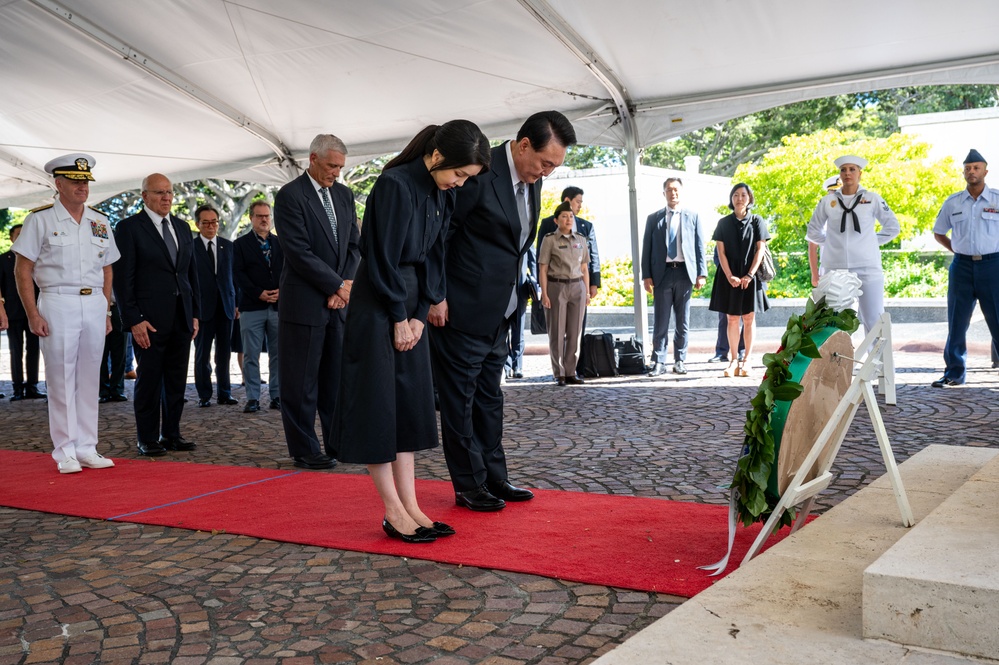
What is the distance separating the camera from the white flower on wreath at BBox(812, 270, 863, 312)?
3.71 meters

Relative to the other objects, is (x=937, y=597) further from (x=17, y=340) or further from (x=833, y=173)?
(x=833, y=173)

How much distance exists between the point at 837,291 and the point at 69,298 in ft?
15.6

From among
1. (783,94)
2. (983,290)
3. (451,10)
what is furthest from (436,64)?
(983,290)

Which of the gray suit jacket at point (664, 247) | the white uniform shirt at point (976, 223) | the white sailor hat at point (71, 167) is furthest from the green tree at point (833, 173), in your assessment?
the white sailor hat at point (71, 167)

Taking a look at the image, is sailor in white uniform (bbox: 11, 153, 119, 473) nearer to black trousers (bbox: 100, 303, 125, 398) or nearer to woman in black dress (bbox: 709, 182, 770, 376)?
black trousers (bbox: 100, 303, 125, 398)

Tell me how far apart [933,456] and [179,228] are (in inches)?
203

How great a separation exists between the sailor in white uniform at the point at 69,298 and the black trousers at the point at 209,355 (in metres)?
3.28

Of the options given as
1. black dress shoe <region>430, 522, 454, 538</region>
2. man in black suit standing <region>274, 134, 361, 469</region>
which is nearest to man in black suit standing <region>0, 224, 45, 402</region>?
man in black suit standing <region>274, 134, 361, 469</region>

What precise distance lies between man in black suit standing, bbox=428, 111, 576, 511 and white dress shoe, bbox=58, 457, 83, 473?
2.88 meters

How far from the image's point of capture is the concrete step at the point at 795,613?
8.32 feet

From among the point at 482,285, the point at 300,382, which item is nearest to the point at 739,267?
the point at 300,382

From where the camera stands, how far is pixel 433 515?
4.66 meters

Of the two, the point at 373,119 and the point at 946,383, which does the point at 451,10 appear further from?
the point at 946,383

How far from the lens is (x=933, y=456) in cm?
498
